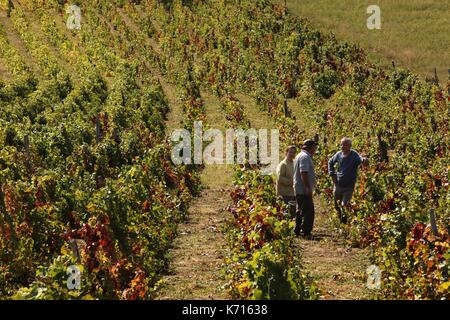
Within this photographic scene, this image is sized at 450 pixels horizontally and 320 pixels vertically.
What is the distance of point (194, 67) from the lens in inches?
1476

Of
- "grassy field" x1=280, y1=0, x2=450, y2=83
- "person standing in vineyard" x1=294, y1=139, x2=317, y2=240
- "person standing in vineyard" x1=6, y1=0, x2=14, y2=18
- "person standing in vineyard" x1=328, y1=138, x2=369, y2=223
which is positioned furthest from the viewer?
"person standing in vineyard" x1=6, y1=0, x2=14, y2=18

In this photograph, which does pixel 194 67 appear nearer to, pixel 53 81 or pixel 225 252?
pixel 53 81

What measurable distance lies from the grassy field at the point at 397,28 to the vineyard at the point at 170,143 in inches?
94.7

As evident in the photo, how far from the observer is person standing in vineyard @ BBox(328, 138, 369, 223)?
1380 cm

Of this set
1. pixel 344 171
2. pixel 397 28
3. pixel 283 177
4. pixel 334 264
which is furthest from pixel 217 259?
pixel 397 28

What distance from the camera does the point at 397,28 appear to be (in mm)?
45000

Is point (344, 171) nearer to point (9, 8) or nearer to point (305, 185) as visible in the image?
point (305, 185)

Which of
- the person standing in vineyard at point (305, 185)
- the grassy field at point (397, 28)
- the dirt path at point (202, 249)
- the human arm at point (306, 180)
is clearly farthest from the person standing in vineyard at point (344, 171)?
the grassy field at point (397, 28)

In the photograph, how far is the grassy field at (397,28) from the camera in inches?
1556

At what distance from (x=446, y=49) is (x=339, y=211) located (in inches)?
1134

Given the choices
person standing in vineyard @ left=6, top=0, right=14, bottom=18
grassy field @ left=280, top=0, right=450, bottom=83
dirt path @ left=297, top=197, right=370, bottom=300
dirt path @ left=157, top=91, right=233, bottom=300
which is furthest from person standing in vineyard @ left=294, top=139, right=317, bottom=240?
person standing in vineyard @ left=6, top=0, right=14, bottom=18

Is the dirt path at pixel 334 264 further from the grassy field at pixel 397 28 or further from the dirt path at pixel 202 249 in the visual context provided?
the grassy field at pixel 397 28

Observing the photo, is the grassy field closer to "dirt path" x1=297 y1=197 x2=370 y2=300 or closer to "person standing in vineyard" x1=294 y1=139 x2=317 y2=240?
"dirt path" x1=297 y1=197 x2=370 y2=300

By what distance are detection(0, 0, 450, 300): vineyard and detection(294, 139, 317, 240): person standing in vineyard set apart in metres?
0.49
